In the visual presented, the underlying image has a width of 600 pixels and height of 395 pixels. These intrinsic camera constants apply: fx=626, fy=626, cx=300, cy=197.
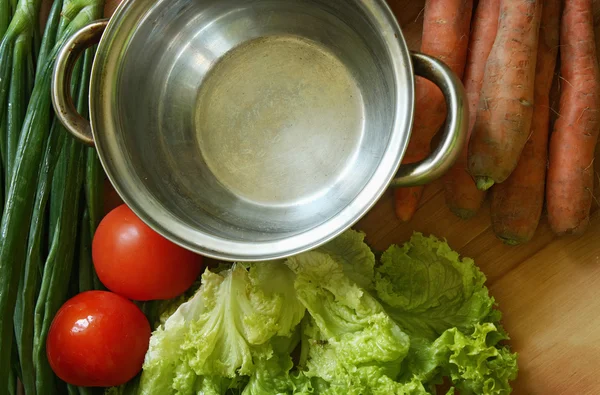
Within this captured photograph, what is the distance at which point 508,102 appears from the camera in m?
0.99

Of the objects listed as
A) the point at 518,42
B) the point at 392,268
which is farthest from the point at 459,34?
the point at 392,268

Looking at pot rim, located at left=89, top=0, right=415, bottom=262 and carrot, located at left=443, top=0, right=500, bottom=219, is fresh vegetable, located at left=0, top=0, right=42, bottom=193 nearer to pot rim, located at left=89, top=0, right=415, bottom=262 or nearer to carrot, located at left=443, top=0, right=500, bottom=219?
pot rim, located at left=89, top=0, right=415, bottom=262

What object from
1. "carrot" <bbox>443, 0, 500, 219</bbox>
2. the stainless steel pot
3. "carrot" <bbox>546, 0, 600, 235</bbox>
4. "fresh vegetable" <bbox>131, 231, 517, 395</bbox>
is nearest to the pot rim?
the stainless steel pot

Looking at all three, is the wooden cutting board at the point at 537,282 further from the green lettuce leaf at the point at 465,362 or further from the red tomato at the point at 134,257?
the red tomato at the point at 134,257

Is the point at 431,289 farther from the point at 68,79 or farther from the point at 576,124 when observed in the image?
the point at 68,79

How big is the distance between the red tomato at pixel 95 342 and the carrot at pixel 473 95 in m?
0.58

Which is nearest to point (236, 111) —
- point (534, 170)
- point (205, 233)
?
point (205, 233)

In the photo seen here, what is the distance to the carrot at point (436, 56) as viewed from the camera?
1018mm

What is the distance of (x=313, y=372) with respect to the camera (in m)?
0.97

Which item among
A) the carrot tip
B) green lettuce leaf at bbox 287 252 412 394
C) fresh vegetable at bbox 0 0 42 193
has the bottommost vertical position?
green lettuce leaf at bbox 287 252 412 394

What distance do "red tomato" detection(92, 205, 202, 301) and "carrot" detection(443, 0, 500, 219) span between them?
18.5 inches

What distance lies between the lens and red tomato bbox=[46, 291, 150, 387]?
983 millimetres

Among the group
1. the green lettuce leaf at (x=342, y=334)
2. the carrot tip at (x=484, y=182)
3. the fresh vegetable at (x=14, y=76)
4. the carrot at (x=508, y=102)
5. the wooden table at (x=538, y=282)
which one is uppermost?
the fresh vegetable at (x=14, y=76)

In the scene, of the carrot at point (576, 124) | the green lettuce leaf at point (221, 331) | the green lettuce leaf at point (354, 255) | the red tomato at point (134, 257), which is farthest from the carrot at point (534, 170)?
the red tomato at point (134, 257)
